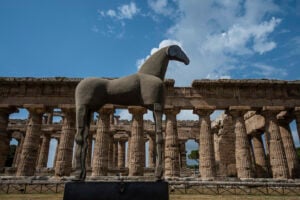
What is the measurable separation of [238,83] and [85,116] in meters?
19.2

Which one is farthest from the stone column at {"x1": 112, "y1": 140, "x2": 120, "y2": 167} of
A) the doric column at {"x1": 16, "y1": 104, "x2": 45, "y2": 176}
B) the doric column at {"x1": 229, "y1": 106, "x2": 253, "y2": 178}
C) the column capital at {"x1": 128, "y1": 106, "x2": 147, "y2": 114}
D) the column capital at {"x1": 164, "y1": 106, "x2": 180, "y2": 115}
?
the doric column at {"x1": 229, "y1": 106, "x2": 253, "y2": 178}

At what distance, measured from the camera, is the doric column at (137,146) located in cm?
2058

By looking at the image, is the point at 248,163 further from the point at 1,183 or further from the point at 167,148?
the point at 1,183

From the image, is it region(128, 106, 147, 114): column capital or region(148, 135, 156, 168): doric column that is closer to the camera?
region(128, 106, 147, 114): column capital

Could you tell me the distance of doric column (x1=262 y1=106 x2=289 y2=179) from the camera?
20484 millimetres

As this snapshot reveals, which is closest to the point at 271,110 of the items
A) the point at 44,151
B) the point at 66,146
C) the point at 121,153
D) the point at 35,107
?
the point at 66,146

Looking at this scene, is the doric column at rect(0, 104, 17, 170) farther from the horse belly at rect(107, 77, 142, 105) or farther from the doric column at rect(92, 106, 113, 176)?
the horse belly at rect(107, 77, 142, 105)

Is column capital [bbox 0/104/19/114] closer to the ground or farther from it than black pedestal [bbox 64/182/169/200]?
farther from it

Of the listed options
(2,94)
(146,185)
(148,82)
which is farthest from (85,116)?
(2,94)

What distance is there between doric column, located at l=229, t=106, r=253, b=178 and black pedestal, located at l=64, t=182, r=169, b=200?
17.5 meters

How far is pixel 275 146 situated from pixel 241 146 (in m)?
3.00

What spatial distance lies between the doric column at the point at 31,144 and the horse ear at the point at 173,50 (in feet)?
60.4

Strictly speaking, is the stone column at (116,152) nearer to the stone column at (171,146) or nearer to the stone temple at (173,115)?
the stone temple at (173,115)

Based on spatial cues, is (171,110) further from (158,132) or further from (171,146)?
(158,132)
